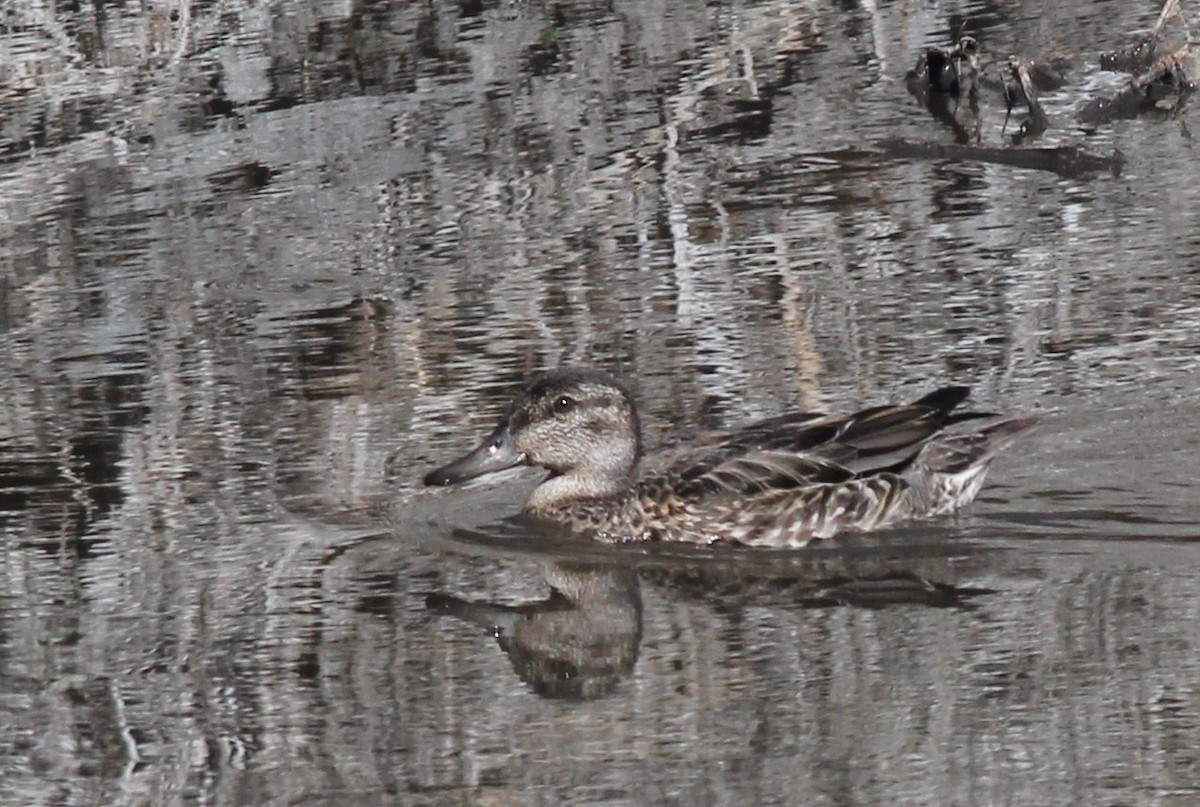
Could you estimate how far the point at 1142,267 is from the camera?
9.70m

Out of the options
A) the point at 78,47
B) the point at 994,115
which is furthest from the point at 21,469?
the point at 78,47

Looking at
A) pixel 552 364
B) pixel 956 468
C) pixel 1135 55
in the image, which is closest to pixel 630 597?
pixel 956 468

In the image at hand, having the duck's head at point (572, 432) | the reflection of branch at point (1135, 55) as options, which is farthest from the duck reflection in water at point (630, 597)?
the reflection of branch at point (1135, 55)

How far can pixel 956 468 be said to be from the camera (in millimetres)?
7840

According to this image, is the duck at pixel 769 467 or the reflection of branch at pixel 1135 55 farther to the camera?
the reflection of branch at pixel 1135 55

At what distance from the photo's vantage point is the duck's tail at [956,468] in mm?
7832

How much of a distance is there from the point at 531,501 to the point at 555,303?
175 centimetres

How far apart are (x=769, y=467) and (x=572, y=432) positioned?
2.21 feet

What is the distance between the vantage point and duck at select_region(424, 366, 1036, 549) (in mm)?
7793

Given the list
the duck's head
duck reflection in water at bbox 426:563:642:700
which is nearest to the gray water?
duck reflection in water at bbox 426:563:642:700

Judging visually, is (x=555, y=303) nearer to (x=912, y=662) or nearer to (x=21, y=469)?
(x=21, y=469)

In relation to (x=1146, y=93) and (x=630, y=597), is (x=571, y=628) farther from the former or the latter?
(x=1146, y=93)

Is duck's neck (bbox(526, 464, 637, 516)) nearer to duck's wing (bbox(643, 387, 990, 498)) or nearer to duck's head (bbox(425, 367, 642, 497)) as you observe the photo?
duck's head (bbox(425, 367, 642, 497))

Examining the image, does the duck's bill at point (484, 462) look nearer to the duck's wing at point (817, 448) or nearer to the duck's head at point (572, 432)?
the duck's head at point (572, 432)
